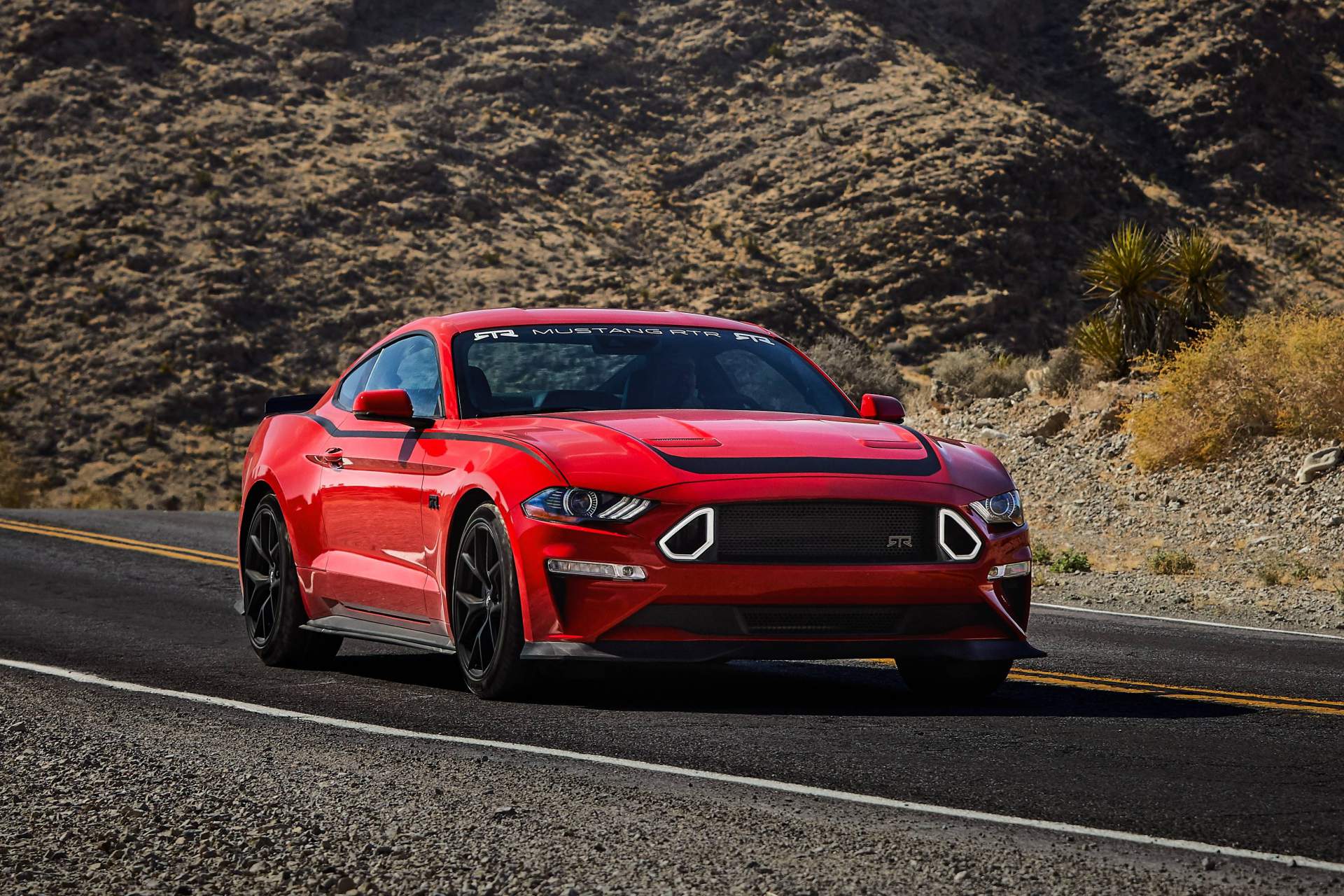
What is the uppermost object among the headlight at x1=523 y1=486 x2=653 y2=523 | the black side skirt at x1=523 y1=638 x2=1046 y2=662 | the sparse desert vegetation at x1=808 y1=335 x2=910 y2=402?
the headlight at x1=523 y1=486 x2=653 y2=523

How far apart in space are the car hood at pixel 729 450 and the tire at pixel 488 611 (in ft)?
1.49

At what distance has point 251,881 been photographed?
4398 mm

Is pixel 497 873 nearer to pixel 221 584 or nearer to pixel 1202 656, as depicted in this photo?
pixel 1202 656

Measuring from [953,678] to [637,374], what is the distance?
2162mm

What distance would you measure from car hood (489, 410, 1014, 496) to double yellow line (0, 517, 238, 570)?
9.23 m

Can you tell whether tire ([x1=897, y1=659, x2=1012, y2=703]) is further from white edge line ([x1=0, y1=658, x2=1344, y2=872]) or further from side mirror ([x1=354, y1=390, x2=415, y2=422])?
side mirror ([x1=354, y1=390, x2=415, y2=422])

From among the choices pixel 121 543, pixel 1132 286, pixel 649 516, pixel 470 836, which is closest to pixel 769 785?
pixel 470 836

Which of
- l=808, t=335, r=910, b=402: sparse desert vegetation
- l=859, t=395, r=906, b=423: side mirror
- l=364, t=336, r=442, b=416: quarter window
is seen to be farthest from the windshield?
l=808, t=335, r=910, b=402: sparse desert vegetation

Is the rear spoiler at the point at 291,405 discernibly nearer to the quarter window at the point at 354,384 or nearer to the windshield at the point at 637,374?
the quarter window at the point at 354,384

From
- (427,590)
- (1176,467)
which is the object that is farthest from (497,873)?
(1176,467)

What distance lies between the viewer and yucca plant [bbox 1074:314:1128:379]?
86.8 ft

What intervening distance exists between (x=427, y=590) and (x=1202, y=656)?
4.89 metres

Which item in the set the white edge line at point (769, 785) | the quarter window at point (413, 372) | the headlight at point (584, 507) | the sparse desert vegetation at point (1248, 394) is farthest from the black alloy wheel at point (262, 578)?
the sparse desert vegetation at point (1248, 394)

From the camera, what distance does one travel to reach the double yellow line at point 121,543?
16.6 m
